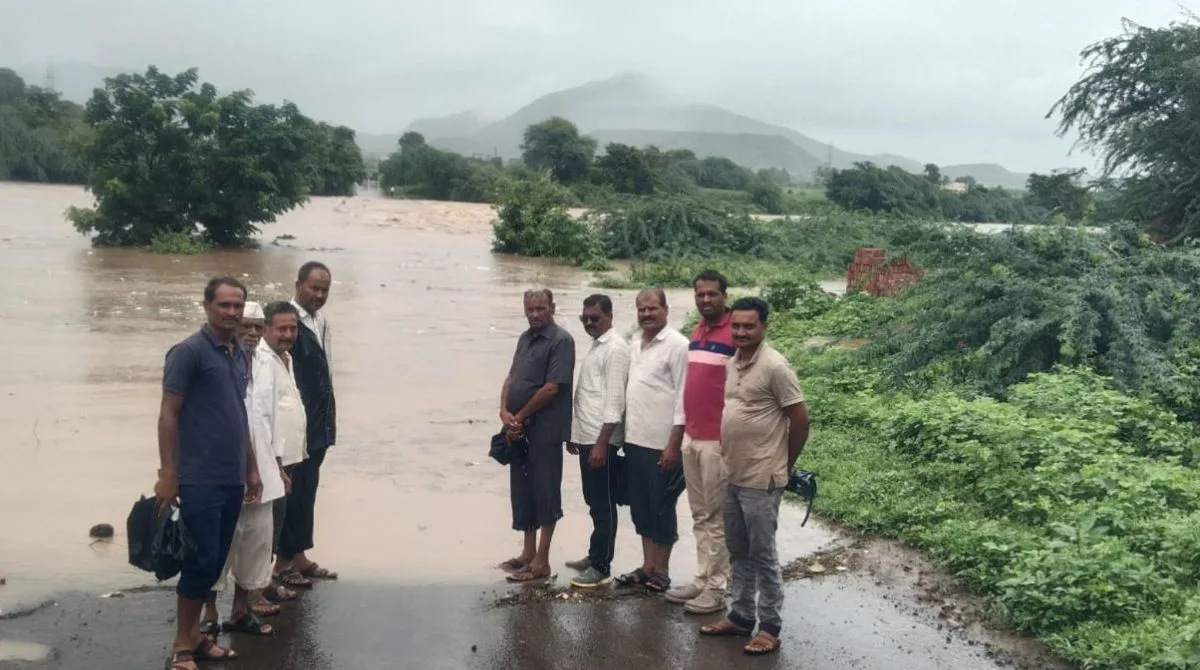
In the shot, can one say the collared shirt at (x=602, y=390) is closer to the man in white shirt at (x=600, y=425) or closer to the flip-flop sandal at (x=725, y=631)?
the man in white shirt at (x=600, y=425)

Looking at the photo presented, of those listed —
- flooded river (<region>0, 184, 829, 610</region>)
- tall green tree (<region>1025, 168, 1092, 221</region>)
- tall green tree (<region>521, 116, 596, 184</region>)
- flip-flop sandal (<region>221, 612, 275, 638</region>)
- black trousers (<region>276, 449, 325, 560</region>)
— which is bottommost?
flooded river (<region>0, 184, 829, 610</region>)

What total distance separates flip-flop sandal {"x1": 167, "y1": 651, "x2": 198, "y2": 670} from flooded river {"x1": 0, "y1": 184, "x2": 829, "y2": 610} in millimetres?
1235

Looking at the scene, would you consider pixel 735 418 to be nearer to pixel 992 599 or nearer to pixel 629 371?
pixel 629 371

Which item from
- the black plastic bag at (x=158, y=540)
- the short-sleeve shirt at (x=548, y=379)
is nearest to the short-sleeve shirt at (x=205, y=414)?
the black plastic bag at (x=158, y=540)

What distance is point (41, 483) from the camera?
7344 millimetres

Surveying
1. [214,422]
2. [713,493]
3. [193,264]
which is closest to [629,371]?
[713,493]

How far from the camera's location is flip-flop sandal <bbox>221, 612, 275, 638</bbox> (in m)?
4.93

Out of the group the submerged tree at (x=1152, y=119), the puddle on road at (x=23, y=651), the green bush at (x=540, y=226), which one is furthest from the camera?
the green bush at (x=540, y=226)

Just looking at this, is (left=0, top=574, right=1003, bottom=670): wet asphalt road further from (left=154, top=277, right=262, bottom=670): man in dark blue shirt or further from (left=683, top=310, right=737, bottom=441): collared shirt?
(left=683, top=310, right=737, bottom=441): collared shirt

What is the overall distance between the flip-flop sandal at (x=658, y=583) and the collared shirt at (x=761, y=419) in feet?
3.48

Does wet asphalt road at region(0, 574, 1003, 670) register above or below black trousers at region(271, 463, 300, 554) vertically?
below

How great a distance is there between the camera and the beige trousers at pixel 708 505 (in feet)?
17.1

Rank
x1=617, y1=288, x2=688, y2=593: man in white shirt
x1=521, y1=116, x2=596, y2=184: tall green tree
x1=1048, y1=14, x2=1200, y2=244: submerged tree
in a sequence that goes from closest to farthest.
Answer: x1=617, y1=288, x2=688, y2=593: man in white shirt < x1=1048, y1=14, x2=1200, y2=244: submerged tree < x1=521, y1=116, x2=596, y2=184: tall green tree

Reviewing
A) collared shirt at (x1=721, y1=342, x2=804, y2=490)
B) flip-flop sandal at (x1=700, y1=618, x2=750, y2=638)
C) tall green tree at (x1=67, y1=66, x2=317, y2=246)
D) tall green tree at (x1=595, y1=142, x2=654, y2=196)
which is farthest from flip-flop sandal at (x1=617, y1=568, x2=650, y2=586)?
tall green tree at (x1=595, y1=142, x2=654, y2=196)
